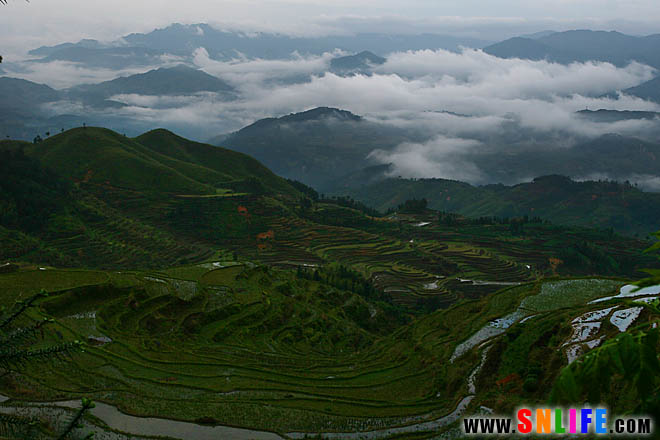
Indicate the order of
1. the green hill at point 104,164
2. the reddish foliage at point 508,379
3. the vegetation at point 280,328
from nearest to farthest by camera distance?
1. the vegetation at point 280,328
2. the reddish foliage at point 508,379
3. the green hill at point 104,164

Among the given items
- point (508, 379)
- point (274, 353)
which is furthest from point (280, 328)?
point (508, 379)

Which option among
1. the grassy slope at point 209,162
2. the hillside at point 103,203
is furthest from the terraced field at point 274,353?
the grassy slope at point 209,162

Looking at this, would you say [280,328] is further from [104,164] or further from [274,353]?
[104,164]

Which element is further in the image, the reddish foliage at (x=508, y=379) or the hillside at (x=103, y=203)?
the hillside at (x=103, y=203)

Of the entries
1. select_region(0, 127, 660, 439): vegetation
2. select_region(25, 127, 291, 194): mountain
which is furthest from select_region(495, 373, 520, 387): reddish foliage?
select_region(25, 127, 291, 194): mountain

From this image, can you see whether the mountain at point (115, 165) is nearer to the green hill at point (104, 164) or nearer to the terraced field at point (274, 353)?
the green hill at point (104, 164)

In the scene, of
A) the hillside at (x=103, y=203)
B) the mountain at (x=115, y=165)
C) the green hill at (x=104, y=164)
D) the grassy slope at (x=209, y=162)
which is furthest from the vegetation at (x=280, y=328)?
the grassy slope at (x=209, y=162)

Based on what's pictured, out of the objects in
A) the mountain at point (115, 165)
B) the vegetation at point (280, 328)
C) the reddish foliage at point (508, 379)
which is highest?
the mountain at point (115, 165)

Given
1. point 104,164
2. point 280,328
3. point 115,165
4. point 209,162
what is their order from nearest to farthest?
1. point 280,328
2. point 115,165
3. point 104,164
4. point 209,162

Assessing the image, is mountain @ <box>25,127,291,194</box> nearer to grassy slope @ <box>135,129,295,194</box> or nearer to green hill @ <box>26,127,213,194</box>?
green hill @ <box>26,127,213,194</box>

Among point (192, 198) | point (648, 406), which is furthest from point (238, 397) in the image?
point (192, 198)

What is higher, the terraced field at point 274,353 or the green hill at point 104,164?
the green hill at point 104,164

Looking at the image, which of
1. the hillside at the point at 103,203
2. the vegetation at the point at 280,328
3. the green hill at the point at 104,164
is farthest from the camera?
the green hill at the point at 104,164
